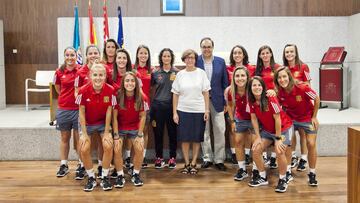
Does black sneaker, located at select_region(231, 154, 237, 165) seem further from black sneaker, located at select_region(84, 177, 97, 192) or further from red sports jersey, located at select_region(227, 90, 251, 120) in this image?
black sneaker, located at select_region(84, 177, 97, 192)

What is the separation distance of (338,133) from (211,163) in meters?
1.67

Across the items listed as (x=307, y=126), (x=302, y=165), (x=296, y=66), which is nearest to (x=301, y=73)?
(x=296, y=66)

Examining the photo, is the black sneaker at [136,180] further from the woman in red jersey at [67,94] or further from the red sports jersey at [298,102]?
the red sports jersey at [298,102]

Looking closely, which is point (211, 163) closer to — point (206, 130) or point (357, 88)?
point (206, 130)

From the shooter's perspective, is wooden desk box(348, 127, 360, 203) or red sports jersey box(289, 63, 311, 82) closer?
wooden desk box(348, 127, 360, 203)

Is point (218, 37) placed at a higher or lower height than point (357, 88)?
higher

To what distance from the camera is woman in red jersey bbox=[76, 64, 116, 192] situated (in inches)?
148

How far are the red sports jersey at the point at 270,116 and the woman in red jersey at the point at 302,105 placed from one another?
0.18 m

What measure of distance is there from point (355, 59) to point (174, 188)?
211 inches

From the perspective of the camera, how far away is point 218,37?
814cm

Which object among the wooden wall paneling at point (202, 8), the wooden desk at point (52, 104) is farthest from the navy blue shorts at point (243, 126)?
the wooden wall paneling at point (202, 8)

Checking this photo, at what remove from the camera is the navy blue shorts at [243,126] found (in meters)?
4.13

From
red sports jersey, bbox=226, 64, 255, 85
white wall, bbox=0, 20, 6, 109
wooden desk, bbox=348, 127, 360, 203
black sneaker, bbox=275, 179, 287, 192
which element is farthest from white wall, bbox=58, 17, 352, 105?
wooden desk, bbox=348, 127, 360, 203

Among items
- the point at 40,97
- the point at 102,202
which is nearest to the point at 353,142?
the point at 102,202
